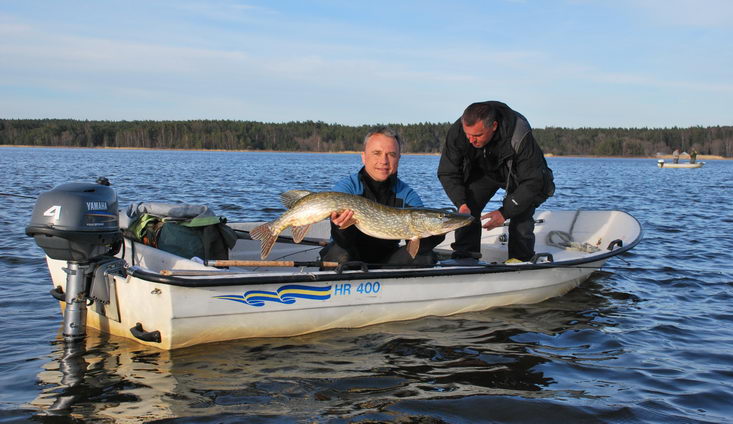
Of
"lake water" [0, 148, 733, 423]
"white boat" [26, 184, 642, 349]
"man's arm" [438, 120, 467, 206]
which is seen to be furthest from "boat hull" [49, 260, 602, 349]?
"man's arm" [438, 120, 467, 206]

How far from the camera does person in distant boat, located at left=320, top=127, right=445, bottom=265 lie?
527 cm

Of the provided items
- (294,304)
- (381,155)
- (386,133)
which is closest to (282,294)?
(294,304)

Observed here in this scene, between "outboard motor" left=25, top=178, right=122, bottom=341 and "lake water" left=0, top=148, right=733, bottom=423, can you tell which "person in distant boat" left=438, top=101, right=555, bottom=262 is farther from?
"outboard motor" left=25, top=178, right=122, bottom=341

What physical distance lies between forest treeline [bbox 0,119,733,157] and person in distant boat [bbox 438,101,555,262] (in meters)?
113

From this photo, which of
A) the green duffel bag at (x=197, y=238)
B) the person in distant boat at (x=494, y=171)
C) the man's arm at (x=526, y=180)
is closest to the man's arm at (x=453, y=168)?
the person in distant boat at (x=494, y=171)

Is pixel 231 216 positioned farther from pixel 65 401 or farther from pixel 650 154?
pixel 650 154

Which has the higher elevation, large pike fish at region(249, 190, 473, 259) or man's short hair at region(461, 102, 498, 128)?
man's short hair at region(461, 102, 498, 128)

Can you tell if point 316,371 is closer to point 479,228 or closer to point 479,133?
point 479,133

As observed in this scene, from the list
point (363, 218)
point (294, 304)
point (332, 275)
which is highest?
point (363, 218)

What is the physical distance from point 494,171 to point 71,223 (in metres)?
4.29

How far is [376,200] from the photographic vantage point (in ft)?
18.4

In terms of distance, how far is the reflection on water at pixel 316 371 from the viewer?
13.8 feet

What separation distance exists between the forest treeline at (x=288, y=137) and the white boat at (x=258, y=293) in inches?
4469

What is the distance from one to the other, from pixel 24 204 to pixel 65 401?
1321 cm
